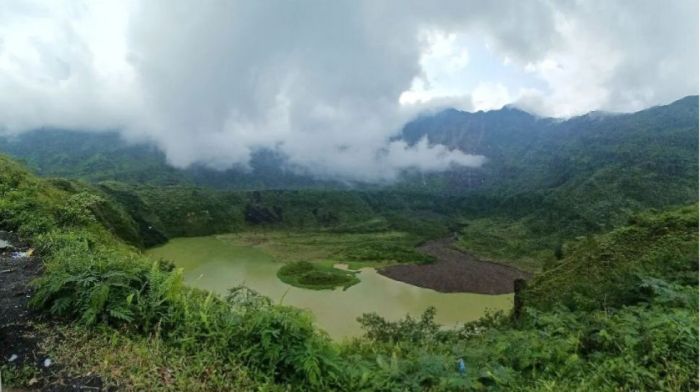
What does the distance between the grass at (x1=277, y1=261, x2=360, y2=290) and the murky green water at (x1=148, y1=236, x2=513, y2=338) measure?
1.63 meters

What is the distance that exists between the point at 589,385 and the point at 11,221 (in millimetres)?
15312

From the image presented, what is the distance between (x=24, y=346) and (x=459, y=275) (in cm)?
7915

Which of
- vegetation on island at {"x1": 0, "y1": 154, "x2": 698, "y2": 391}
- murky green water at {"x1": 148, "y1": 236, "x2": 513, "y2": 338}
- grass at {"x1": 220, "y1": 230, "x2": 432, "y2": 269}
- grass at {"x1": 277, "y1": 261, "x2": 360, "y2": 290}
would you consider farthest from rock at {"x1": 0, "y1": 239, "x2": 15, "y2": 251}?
grass at {"x1": 220, "y1": 230, "x2": 432, "y2": 269}

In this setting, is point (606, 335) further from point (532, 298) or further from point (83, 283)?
point (532, 298)

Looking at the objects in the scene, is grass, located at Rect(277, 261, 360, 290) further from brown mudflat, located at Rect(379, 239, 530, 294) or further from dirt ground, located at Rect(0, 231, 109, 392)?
dirt ground, located at Rect(0, 231, 109, 392)

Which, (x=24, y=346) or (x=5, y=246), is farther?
(x=5, y=246)

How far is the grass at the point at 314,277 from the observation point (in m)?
68.7

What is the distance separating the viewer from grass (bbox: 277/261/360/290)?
68.7 metres

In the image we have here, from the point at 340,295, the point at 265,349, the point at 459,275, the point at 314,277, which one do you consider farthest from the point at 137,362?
the point at 459,275

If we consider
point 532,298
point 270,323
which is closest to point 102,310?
point 270,323

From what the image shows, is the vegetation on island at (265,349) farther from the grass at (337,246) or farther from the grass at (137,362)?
the grass at (337,246)

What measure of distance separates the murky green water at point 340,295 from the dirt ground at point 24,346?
2419 centimetres

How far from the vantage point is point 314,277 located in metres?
72.1

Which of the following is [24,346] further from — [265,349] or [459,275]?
[459,275]
